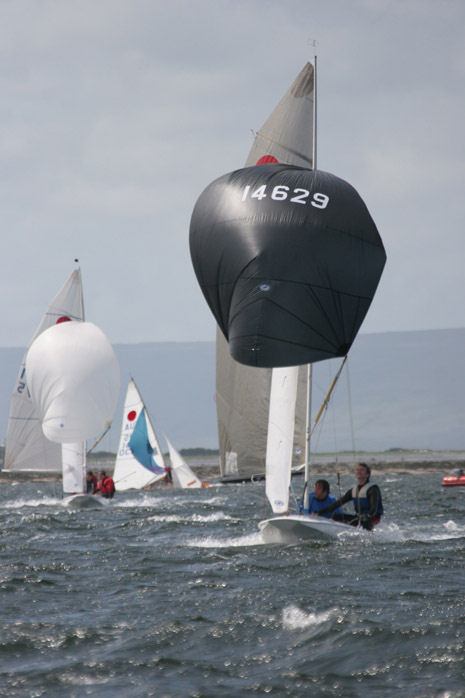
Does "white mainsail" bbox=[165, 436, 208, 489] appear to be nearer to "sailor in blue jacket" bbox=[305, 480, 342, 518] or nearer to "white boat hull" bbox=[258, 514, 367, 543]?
"sailor in blue jacket" bbox=[305, 480, 342, 518]

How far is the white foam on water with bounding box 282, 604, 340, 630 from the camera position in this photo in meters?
10.1

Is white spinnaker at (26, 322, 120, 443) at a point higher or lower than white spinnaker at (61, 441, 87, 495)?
higher

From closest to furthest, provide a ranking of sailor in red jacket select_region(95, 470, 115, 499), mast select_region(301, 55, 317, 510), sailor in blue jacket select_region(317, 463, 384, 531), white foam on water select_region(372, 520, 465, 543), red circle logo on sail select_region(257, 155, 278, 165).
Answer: mast select_region(301, 55, 317, 510)
sailor in blue jacket select_region(317, 463, 384, 531)
white foam on water select_region(372, 520, 465, 543)
red circle logo on sail select_region(257, 155, 278, 165)
sailor in red jacket select_region(95, 470, 115, 499)

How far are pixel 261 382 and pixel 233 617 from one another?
13.6 m

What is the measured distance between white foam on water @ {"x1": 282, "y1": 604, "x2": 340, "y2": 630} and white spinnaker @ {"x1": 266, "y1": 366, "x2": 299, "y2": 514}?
6080 mm

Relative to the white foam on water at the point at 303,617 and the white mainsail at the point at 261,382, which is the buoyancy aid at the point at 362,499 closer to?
the white mainsail at the point at 261,382

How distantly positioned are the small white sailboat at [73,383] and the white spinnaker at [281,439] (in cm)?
1334

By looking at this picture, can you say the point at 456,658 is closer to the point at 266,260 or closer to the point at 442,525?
the point at 266,260

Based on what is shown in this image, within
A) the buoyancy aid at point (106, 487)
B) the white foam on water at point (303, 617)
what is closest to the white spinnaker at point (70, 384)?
the buoyancy aid at point (106, 487)

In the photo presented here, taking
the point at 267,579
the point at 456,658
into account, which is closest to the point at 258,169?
the point at 267,579

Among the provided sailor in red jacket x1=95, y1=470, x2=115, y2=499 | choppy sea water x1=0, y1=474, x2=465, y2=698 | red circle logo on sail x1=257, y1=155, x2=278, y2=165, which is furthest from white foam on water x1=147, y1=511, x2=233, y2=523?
red circle logo on sail x1=257, y1=155, x2=278, y2=165

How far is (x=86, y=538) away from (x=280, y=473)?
17.8 ft

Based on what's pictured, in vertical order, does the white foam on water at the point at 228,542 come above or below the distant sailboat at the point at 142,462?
below

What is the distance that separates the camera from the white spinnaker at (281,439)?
17.0m
